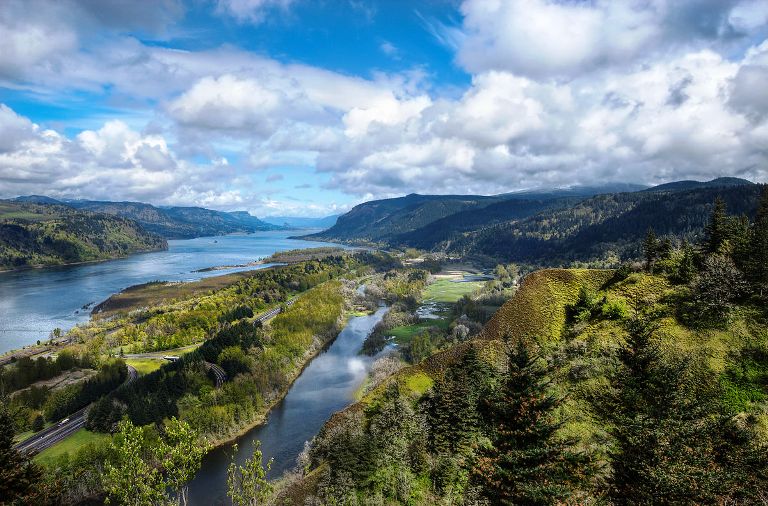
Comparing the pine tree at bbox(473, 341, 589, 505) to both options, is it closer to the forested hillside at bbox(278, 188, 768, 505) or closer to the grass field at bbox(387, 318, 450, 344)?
the forested hillside at bbox(278, 188, 768, 505)

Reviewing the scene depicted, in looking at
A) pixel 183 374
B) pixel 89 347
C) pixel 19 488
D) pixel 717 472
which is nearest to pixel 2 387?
pixel 89 347

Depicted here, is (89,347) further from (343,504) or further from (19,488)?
(343,504)

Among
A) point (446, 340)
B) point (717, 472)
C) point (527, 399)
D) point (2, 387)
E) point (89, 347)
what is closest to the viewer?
point (717, 472)

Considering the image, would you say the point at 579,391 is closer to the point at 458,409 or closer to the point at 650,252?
the point at 458,409

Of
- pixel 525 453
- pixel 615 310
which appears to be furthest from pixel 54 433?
pixel 615 310

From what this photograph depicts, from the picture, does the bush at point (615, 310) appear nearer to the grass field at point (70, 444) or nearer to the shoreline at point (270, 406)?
the shoreline at point (270, 406)

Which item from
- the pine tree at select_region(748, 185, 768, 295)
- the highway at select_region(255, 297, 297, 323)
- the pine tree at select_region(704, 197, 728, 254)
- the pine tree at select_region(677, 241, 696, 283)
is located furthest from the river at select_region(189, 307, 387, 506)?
the pine tree at select_region(704, 197, 728, 254)
